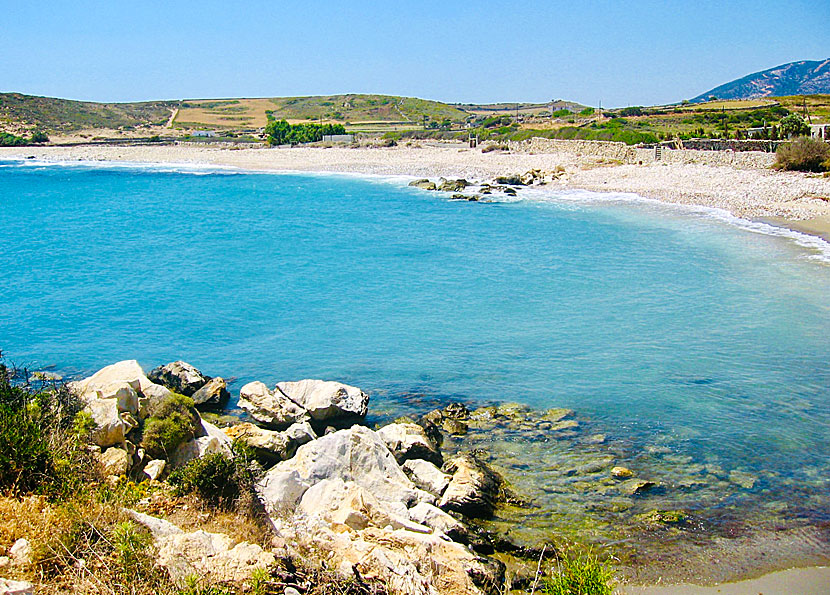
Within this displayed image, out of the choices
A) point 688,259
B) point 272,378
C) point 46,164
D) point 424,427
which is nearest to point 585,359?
point 424,427

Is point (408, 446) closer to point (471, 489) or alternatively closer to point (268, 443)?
point (471, 489)

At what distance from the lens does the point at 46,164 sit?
83.9 meters

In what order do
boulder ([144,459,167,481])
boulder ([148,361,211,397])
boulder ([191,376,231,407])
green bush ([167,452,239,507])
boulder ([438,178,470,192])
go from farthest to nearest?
boulder ([438,178,470,192]) < boulder ([148,361,211,397]) < boulder ([191,376,231,407]) < boulder ([144,459,167,481]) < green bush ([167,452,239,507])

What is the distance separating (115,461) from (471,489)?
4717 millimetres

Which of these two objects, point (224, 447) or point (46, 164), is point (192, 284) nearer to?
point (224, 447)

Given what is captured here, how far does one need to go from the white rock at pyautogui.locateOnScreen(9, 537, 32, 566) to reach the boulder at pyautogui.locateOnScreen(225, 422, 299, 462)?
14.7 feet

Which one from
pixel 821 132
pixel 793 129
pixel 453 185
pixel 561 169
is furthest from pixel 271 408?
pixel 793 129

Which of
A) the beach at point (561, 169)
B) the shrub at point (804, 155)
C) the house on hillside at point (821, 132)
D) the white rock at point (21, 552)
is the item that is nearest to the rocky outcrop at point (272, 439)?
Result: the white rock at point (21, 552)

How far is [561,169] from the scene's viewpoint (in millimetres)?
52156

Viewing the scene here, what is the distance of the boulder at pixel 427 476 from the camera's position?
956 cm

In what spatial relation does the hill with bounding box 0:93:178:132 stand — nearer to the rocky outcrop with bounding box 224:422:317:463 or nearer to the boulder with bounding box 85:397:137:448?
the rocky outcrop with bounding box 224:422:317:463

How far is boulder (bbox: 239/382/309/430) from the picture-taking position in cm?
1188

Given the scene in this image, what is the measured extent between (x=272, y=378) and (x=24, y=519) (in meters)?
9.18

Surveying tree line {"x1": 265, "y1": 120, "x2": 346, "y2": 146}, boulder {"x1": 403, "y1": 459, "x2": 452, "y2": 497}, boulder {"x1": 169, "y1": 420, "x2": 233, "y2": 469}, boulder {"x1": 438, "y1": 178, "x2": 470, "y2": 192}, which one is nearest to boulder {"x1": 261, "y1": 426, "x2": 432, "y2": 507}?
boulder {"x1": 403, "y1": 459, "x2": 452, "y2": 497}
